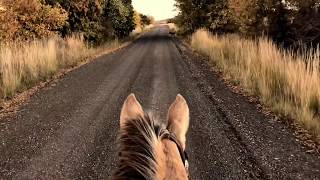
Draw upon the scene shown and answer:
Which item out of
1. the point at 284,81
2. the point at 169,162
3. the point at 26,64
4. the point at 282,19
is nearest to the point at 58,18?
the point at 26,64

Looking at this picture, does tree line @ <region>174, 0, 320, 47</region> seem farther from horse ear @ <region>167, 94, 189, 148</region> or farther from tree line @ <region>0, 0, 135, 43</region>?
horse ear @ <region>167, 94, 189, 148</region>

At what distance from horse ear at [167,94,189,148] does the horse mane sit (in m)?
0.25

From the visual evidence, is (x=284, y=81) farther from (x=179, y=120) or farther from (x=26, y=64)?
(x=179, y=120)

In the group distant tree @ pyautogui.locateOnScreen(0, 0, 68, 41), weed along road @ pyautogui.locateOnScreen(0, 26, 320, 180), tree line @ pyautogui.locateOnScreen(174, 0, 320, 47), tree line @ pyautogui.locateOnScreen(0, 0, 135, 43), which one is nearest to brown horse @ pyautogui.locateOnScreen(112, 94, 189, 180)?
→ weed along road @ pyautogui.locateOnScreen(0, 26, 320, 180)

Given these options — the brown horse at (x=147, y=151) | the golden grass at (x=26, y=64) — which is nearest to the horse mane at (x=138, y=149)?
the brown horse at (x=147, y=151)

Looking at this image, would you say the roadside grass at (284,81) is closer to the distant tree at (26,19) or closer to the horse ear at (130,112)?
the horse ear at (130,112)

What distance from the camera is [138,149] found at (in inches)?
60.2

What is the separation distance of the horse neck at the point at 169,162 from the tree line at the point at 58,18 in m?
12.4

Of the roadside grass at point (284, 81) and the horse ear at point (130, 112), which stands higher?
the horse ear at point (130, 112)

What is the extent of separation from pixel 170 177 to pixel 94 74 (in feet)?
40.1

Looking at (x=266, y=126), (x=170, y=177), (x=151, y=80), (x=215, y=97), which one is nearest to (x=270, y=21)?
(x=151, y=80)

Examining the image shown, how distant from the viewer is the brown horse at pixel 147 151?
1456mm

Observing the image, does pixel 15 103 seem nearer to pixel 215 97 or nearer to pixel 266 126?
pixel 215 97

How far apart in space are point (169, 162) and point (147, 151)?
0.14m
